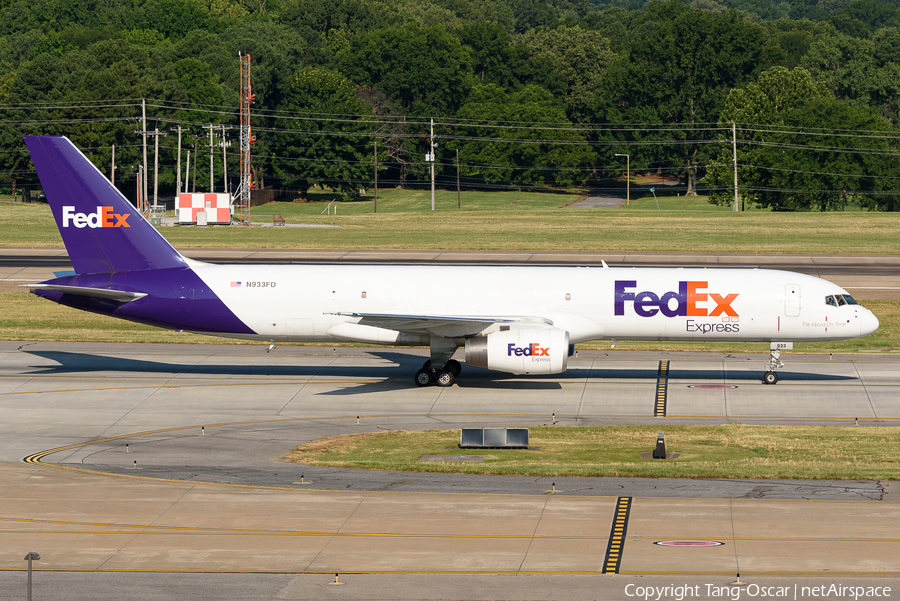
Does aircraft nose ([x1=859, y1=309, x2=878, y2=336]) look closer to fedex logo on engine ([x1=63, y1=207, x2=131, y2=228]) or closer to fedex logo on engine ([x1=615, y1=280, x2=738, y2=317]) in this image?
fedex logo on engine ([x1=615, y1=280, x2=738, y2=317])

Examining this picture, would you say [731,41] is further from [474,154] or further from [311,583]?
[311,583]

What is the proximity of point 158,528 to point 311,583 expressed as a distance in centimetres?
475

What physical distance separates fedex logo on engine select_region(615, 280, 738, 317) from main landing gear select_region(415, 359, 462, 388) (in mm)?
6546

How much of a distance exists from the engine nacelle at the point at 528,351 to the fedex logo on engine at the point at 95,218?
48.5ft

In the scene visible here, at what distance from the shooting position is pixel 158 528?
21531mm

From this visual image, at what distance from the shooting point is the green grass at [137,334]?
4659 centimetres

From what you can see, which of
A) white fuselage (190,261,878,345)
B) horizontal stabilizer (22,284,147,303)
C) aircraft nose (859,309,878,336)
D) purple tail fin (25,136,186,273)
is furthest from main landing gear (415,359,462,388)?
aircraft nose (859,309,878,336)

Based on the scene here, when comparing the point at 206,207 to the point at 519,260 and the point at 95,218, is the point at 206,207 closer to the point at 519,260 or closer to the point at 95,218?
the point at 519,260

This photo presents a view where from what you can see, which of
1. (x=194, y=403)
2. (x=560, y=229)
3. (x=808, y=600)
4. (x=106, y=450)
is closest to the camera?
(x=808, y=600)

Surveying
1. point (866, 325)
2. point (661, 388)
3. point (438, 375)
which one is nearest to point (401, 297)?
point (438, 375)

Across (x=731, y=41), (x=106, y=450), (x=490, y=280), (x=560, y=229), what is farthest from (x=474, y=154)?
(x=106, y=450)

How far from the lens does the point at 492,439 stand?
28828mm

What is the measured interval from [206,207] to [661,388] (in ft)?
261

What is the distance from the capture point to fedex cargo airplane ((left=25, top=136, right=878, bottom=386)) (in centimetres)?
3738
